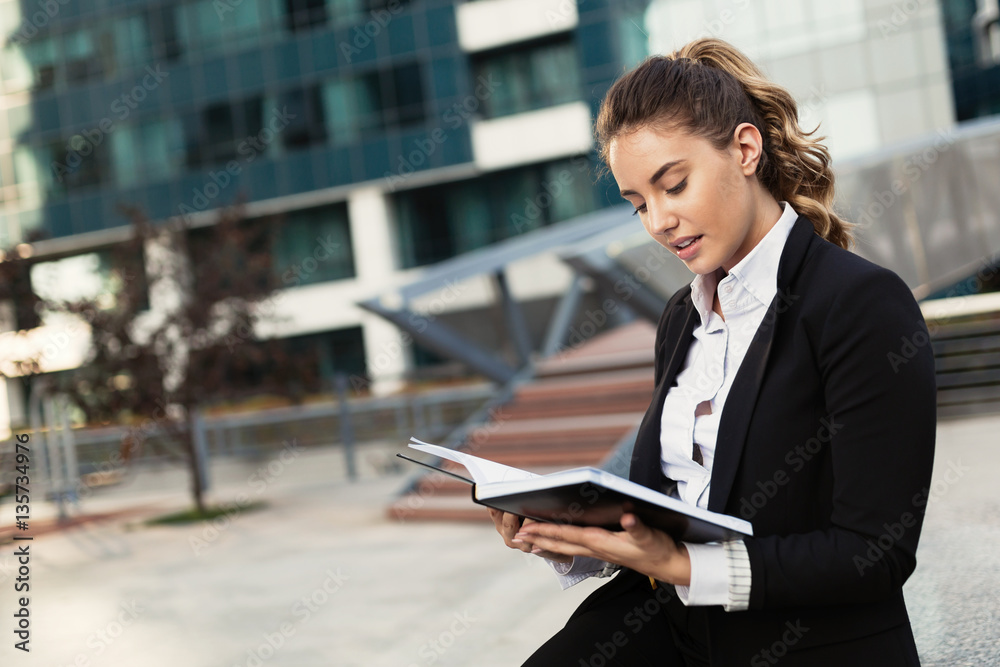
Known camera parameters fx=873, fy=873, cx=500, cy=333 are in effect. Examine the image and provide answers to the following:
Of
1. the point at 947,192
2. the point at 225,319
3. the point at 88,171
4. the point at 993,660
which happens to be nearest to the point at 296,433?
the point at 225,319

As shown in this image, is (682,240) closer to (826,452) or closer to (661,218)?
(661,218)

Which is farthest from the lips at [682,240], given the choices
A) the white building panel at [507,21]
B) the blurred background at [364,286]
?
the white building panel at [507,21]

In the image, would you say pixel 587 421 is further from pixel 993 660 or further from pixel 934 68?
pixel 934 68

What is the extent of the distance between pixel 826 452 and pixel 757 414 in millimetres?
122

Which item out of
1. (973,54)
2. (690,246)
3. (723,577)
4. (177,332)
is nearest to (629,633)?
(723,577)

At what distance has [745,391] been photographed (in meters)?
1.47

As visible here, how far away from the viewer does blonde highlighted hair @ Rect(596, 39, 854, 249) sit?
1.54 m

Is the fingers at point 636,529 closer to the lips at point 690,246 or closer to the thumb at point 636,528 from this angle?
the thumb at point 636,528

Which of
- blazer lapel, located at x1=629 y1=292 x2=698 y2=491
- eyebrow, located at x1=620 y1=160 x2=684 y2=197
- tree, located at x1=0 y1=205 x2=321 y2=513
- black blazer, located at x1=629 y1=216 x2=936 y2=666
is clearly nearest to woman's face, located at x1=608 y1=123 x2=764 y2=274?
eyebrow, located at x1=620 y1=160 x2=684 y2=197

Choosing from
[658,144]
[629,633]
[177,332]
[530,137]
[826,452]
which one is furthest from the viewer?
[530,137]

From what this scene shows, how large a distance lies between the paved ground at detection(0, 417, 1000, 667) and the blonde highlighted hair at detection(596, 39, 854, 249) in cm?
162

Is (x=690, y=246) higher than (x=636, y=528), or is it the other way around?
(x=690, y=246)

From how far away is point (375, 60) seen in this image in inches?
906

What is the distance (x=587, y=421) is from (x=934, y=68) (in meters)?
18.7
